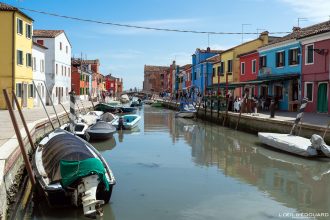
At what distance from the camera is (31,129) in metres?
16.4

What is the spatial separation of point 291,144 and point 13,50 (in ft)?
70.1

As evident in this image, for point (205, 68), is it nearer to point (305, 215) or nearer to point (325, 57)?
point (325, 57)

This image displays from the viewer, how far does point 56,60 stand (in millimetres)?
42688

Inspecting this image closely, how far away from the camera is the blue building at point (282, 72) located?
1121 inches

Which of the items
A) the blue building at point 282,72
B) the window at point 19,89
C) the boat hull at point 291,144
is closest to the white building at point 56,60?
the window at point 19,89

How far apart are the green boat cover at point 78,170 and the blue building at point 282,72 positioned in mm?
22117

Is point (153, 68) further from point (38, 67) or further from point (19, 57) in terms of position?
point (19, 57)

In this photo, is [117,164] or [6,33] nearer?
[117,164]

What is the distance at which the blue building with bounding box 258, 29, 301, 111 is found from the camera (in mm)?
28469

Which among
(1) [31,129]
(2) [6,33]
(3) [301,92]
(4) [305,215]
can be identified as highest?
(2) [6,33]

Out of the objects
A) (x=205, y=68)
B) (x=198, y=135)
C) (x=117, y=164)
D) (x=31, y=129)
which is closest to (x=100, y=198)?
(x=117, y=164)

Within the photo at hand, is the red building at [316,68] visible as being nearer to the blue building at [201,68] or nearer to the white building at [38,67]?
the white building at [38,67]

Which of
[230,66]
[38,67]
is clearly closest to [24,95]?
[38,67]

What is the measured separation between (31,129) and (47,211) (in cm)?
788
